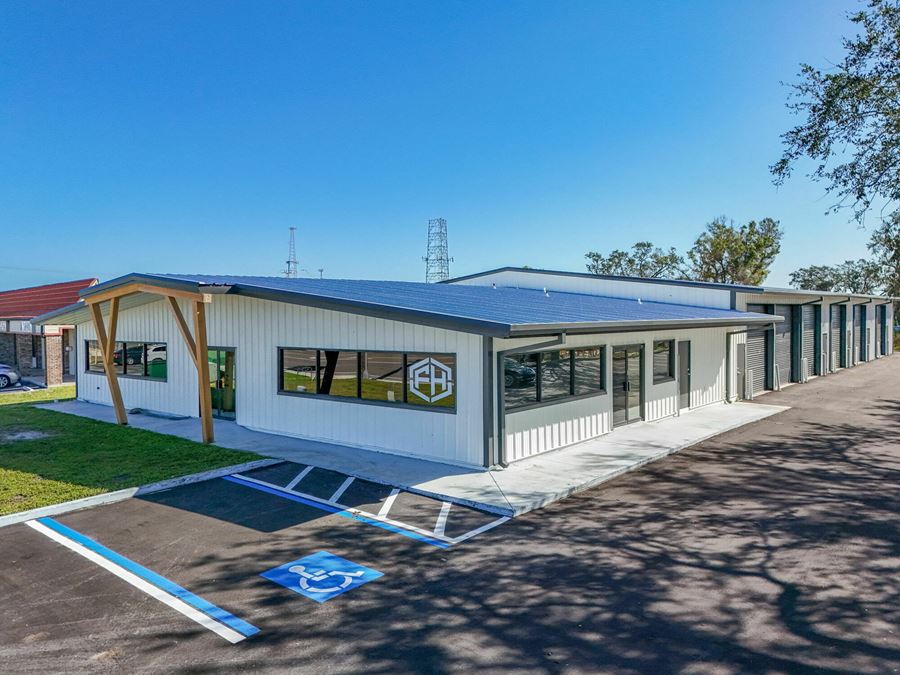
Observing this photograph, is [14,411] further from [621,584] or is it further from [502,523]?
[621,584]

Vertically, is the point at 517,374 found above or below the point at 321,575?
above

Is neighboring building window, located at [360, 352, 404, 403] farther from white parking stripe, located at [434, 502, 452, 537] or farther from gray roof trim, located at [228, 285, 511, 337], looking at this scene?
white parking stripe, located at [434, 502, 452, 537]

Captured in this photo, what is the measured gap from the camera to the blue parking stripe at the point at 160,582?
5055mm

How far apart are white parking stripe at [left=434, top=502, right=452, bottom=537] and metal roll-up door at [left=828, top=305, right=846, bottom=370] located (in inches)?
1006

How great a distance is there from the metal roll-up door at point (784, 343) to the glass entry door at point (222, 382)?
18658 millimetres

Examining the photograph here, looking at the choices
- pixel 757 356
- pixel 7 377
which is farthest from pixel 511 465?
pixel 7 377

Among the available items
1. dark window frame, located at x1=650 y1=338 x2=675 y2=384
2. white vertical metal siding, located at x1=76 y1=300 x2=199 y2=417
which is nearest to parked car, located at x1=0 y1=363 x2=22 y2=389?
white vertical metal siding, located at x1=76 y1=300 x2=199 y2=417

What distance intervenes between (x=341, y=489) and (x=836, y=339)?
2792 cm

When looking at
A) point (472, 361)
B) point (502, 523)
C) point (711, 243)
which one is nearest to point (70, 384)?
point (472, 361)

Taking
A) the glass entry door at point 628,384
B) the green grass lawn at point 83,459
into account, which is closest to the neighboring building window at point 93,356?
the green grass lawn at point 83,459

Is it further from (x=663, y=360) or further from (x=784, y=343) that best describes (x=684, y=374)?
(x=784, y=343)

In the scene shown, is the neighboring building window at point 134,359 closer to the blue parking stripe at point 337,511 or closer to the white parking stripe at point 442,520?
the blue parking stripe at point 337,511

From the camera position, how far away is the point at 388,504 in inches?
323

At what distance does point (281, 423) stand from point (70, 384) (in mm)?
16557
